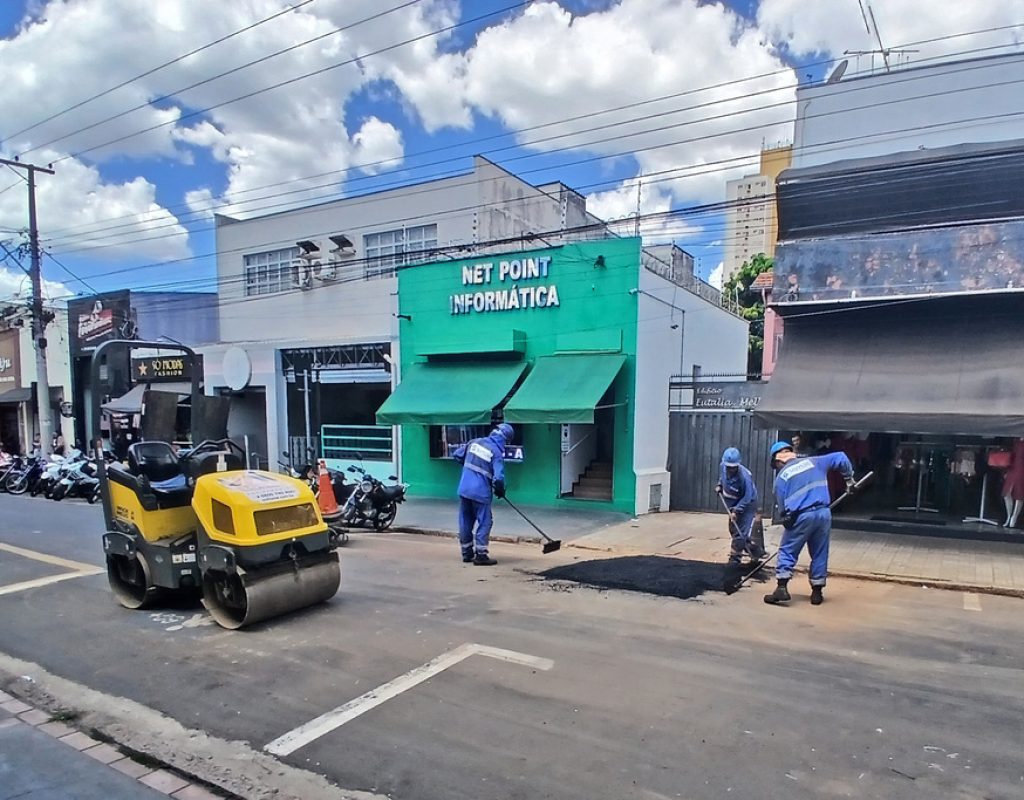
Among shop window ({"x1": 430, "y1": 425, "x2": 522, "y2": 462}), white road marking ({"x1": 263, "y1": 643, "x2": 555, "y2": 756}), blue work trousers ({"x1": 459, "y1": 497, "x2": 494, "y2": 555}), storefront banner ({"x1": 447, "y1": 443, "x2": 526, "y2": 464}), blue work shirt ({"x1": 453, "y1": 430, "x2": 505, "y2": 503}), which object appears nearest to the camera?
white road marking ({"x1": 263, "y1": 643, "x2": 555, "y2": 756})

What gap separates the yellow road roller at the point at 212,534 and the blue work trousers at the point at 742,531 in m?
4.73

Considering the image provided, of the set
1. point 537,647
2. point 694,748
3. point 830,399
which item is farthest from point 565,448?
point 694,748

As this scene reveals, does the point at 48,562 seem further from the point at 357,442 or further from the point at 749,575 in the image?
the point at 749,575

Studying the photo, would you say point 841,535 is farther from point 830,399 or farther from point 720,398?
point 720,398

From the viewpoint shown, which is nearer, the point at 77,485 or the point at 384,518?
the point at 384,518

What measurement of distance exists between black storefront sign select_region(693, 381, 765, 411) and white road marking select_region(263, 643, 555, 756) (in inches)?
329

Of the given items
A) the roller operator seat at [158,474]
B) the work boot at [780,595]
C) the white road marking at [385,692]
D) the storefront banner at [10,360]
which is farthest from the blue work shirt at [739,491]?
the storefront banner at [10,360]

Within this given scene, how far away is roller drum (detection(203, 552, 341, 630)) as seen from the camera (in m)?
5.51

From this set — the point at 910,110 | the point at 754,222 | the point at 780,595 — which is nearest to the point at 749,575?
the point at 780,595

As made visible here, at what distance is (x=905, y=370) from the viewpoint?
938 cm

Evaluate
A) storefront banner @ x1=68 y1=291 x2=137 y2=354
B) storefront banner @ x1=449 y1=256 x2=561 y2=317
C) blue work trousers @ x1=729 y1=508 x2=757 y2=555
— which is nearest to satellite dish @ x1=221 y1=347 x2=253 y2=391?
storefront banner @ x1=449 y1=256 x2=561 y2=317

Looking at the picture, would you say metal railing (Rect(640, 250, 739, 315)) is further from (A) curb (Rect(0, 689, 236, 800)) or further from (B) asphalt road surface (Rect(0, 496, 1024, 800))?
(A) curb (Rect(0, 689, 236, 800))

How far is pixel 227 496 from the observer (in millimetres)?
5559

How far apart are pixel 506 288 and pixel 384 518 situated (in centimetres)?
553
